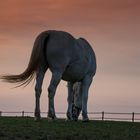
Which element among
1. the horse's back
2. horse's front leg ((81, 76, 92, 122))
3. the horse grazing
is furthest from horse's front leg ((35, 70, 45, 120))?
horse's front leg ((81, 76, 92, 122))

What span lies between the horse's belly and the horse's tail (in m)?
1.49

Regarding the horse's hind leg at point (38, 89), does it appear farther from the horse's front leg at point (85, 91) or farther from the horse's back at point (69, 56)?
the horse's front leg at point (85, 91)

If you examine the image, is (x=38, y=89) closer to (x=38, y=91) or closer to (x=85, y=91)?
(x=38, y=91)

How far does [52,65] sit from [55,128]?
14.4 ft

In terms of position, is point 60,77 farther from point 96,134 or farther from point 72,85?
point 96,134

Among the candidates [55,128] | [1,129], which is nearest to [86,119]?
[55,128]

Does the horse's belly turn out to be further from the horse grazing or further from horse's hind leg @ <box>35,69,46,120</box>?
horse's hind leg @ <box>35,69,46,120</box>

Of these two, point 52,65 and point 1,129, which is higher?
point 52,65

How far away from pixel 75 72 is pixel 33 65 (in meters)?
2.13

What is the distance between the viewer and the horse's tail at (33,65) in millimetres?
21534

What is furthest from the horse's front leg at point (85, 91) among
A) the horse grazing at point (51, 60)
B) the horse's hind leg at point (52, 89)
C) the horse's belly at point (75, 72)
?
the horse's hind leg at point (52, 89)

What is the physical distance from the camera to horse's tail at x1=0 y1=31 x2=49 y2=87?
21534mm

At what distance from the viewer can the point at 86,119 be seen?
23484 mm

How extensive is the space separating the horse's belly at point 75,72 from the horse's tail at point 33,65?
1491 mm
